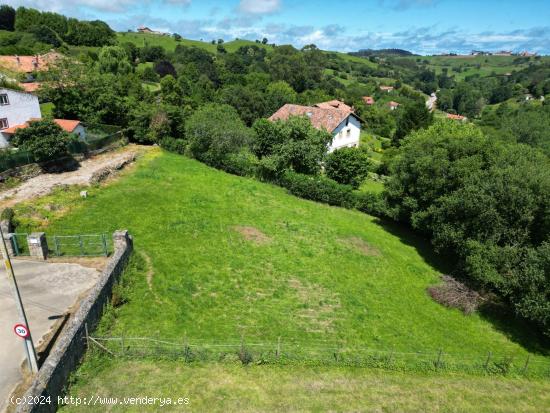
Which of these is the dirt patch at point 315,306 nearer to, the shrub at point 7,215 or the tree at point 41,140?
the shrub at point 7,215

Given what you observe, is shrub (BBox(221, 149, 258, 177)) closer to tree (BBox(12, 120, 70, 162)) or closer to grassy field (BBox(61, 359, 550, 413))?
tree (BBox(12, 120, 70, 162))

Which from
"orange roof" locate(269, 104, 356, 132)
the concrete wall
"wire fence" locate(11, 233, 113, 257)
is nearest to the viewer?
the concrete wall

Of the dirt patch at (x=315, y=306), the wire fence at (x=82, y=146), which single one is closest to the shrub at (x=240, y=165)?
the wire fence at (x=82, y=146)

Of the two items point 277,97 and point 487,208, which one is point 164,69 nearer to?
point 277,97

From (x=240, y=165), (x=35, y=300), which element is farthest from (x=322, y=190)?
(x=35, y=300)

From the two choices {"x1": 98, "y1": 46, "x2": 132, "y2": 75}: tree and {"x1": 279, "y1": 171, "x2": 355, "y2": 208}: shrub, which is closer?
{"x1": 279, "y1": 171, "x2": 355, "y2": 208}: shrub

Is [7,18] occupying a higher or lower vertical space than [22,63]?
higher

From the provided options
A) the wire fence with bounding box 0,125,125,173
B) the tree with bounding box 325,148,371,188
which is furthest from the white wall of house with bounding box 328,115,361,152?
the wire fence with bounding box 0,125,125,173
